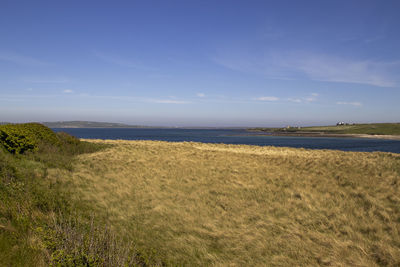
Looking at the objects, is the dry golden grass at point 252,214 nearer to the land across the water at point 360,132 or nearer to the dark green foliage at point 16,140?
the dark green foliage at point 16,140

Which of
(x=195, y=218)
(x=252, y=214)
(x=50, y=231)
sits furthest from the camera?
(x=252, y=214)

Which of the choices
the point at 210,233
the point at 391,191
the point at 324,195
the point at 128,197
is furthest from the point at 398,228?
the point at 128,197

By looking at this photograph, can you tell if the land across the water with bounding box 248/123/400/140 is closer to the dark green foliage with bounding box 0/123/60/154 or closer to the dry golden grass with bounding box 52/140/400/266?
the dry golden grass with bounding box 52/140/400/266

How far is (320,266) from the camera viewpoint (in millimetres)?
5359

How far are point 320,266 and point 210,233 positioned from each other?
9.74 ft

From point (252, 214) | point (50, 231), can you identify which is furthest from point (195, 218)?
point (50, 231)

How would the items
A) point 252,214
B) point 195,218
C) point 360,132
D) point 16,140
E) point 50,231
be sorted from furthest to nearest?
point 360,132
point 16,140
point 252,214
point 195,218
point 50,231

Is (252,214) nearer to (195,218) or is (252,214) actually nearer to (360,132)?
(195,218)

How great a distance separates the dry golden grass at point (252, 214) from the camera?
5.87m

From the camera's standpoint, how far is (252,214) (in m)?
8.48

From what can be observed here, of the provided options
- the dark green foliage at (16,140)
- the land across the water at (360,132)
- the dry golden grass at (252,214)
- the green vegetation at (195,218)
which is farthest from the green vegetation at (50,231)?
the land across the water at (360,132)

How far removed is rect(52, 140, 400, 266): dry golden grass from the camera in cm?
587

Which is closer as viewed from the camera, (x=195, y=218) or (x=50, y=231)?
(x=50, y=231)

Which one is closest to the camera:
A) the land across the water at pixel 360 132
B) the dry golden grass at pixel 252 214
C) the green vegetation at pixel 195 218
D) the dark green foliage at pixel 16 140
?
the green vegetation at pixel 195 218
